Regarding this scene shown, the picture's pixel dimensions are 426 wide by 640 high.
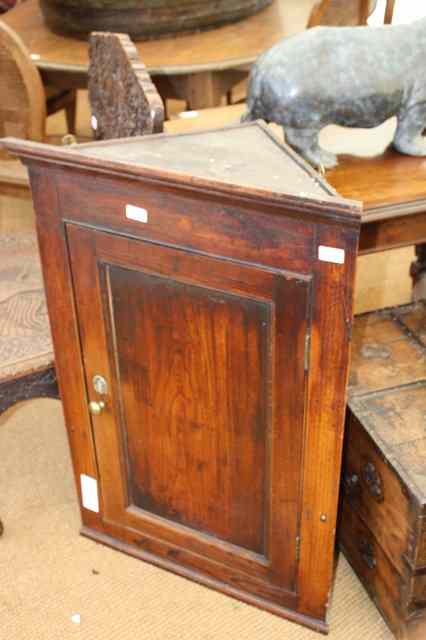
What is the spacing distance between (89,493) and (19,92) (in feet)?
4.17

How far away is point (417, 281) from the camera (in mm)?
2676

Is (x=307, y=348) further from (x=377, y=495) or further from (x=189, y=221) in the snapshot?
(x=377, y=495)

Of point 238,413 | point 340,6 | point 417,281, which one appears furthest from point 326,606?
point 340,6

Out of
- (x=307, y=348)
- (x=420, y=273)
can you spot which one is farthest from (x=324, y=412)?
(x=420, y=273)

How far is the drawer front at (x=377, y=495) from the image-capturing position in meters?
1.62

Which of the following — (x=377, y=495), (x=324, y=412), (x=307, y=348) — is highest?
(x=307, y=348)

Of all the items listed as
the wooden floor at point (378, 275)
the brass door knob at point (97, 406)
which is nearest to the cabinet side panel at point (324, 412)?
the brass door knob at point (97, 406)

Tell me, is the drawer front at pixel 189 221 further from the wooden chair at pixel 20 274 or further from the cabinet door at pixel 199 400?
the wooden chair at pixel 20 274

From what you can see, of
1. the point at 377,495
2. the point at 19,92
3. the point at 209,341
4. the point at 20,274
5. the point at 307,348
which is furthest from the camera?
the point at 19,92

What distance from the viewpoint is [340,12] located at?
263 centimetres

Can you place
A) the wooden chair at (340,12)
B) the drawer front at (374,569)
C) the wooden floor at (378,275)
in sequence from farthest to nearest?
the wooden floor at (378,275)
the wooden chair at (340,12)
the drawer front at (374,569)

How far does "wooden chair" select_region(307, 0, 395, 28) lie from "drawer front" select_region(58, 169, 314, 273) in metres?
1.46

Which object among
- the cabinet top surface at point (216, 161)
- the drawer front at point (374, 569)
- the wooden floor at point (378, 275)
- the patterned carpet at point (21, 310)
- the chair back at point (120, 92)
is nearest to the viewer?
the cabinet top surface at point (216, 161)

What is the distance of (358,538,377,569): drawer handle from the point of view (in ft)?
5.92
